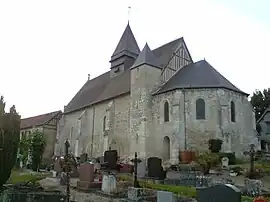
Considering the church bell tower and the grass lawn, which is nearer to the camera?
the grass lawn

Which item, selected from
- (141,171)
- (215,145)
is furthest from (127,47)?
(141,171)

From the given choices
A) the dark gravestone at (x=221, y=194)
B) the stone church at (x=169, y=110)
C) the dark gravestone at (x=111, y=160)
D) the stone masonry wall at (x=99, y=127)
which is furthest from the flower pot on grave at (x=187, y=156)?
the dark gravestone at (x=221, y=194)

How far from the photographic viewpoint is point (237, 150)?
90.6 feet

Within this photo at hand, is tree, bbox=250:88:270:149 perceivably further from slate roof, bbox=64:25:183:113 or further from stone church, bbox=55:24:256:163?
slate roof, bbox=64:25:183:113

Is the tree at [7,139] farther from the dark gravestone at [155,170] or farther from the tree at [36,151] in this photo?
the tree at [36,151]

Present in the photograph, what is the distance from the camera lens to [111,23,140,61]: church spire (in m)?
40.6

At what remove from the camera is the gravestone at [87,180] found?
53.7 feet

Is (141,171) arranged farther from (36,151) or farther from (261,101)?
(261,101)

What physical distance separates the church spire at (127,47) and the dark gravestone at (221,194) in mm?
32859

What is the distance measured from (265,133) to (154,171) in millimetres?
27284

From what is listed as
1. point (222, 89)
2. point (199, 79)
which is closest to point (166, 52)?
point (199, 79)

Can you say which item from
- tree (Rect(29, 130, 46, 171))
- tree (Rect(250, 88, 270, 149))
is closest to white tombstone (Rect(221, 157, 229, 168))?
tree (Rect(29, 130, 46, 171))

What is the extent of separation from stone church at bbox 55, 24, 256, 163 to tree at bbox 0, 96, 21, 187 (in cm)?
1593

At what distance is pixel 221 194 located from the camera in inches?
318
